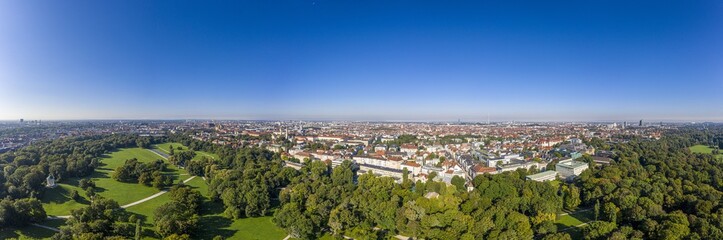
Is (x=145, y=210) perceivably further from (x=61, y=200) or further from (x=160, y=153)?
(x=160, y=153)

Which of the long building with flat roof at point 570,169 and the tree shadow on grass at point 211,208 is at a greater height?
the long building with flat roof at point 570,169

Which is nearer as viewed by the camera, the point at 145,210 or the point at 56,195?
the point at 145,210

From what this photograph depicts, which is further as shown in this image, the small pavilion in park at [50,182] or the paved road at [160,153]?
the paved road at [160,153]

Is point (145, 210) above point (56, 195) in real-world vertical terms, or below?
below

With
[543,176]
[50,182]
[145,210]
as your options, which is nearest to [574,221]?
[543,176]

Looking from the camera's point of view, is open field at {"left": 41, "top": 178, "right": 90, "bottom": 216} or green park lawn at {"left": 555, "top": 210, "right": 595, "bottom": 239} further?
open field at {"left": 41, "top": 178, "right": 90, "bottom": 216}

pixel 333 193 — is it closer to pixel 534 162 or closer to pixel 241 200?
pixel 241 200

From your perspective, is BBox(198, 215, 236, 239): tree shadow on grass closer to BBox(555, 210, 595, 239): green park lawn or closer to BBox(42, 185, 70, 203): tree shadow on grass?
BBox(42, 185, 70, 203): tree shadow on grass

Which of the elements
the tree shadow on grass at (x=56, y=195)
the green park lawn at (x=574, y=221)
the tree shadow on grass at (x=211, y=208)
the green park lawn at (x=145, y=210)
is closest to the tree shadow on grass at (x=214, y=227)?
the green park lawn at (x=145, y=210)

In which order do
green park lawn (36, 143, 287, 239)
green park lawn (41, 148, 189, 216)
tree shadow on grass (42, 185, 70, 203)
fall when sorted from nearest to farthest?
green park lawn (36, 143, 287, 239)
green park lawn (41, 148, 189, 216)
tree shadow on grass (42, 185, 70, 203)

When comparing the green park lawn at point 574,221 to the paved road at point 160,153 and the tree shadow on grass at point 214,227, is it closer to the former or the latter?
the tree shadow on grass at point 214,227

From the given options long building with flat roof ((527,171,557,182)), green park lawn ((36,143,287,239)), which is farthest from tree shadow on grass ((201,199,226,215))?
long building with flat roof ((527,171,557,182))
